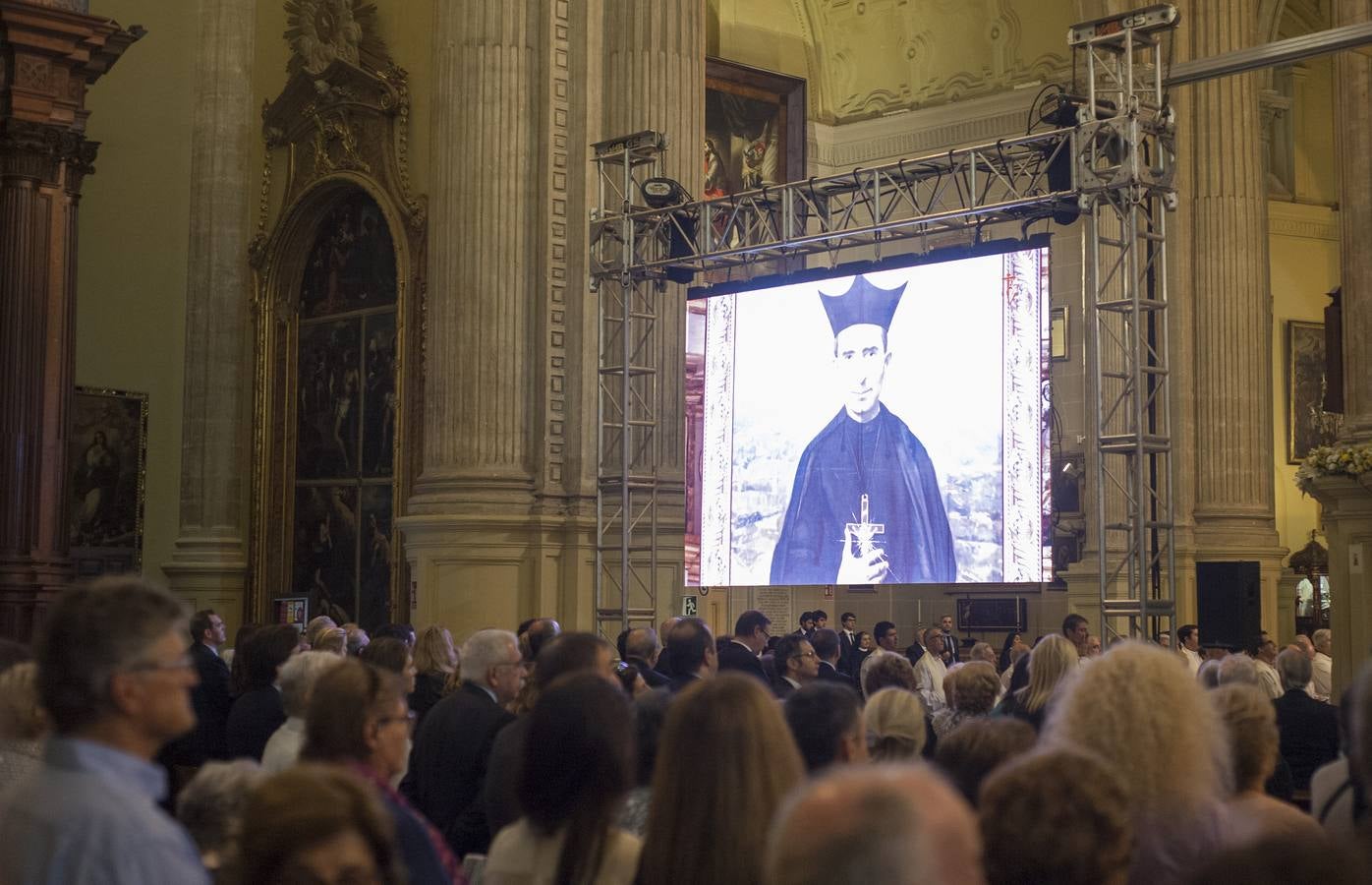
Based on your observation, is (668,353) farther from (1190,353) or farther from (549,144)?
(1190,353)

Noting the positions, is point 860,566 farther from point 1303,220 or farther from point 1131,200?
point 1303,220

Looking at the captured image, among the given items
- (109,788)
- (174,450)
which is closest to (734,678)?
(109,788)

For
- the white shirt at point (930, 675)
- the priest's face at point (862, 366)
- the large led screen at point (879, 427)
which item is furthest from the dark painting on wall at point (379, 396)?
the white shirt at point (930, 675)

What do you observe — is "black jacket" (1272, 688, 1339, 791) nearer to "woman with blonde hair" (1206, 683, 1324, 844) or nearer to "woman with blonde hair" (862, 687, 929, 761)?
"woman with blonde hair" (862, 687, 929, 761)

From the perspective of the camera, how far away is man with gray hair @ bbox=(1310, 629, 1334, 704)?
46.6 feet

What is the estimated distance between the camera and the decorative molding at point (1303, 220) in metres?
28.8

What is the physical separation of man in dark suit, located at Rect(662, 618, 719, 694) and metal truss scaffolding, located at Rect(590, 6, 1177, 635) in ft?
13.7

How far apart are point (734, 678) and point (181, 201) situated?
18.0 m

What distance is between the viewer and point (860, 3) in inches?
1002

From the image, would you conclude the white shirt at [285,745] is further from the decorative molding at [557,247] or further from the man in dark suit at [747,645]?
the decorative molding at [557,247]

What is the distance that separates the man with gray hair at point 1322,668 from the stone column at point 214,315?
12011mm

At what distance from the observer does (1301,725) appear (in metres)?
7.80

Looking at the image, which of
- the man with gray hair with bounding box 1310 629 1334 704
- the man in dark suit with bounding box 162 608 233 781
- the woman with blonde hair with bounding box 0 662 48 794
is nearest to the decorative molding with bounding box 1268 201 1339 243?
the man with gray hair with bounding box 1310 629 1334 704

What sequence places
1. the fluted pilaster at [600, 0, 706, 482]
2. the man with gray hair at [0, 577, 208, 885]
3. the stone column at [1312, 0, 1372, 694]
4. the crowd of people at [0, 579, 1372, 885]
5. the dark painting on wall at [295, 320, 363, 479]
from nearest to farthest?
the crowd of people at [0, 579, 1372, 885]
the man with gray hair at [0, 577, 208, 885]
the stone column at [1312, 0, 1372, 694]
the fluted pilaster at [600, 0, 706, 482]
the dark painting on wall at [295, 320, 363, 479]
